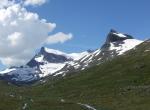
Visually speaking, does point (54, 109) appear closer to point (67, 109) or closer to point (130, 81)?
point (67, 109)

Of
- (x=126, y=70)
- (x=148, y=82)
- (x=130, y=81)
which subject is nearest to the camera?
(x=148, y=82)

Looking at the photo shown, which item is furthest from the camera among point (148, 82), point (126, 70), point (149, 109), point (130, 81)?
point (126, 70)

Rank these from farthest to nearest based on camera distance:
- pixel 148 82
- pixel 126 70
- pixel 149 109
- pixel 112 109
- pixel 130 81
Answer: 1. pixel 126 70
2. pixel 130 81
3. pixel 148 82
4. pixel 112 109
5. pixel 149 109

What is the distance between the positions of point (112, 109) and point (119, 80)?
98.7 meters

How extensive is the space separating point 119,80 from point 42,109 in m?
97.8

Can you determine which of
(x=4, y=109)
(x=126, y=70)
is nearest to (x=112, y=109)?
(x=4, y=109)

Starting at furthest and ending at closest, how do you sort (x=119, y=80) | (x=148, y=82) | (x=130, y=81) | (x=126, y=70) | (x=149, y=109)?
(x=126, y=70) < (x=119, y=80) < (x=130, y=81) < (x=148, y=82) < (x=149, y=109)

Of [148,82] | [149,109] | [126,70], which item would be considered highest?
[126,70]

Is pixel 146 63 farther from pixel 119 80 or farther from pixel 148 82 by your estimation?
pixel 148 82

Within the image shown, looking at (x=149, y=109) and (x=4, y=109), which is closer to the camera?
(x=149, y=109)

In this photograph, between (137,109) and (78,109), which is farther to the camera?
(78,109)

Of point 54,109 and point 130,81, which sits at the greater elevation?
point 130,81

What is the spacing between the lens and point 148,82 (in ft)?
474

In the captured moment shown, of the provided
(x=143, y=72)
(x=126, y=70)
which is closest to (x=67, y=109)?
(x=143, y=72)
